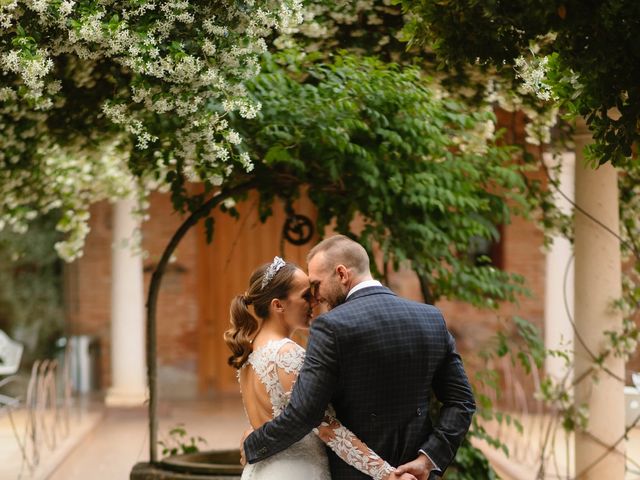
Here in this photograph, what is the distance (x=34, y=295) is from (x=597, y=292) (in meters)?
9.90

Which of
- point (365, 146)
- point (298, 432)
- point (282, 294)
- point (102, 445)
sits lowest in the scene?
point (102, 445)

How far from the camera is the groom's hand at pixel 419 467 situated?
3994mm

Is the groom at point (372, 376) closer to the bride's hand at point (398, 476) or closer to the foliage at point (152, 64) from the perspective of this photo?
the bride's hand at point (398, 476)

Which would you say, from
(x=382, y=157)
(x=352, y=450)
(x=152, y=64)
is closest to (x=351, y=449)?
(x=352, y=450)

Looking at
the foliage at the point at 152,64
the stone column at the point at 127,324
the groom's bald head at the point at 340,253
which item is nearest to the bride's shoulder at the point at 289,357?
the groom's bald head at the point at 340,253

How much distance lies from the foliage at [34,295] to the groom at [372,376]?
11292 millimetres

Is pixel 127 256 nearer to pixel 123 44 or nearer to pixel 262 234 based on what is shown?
pixel 262 234

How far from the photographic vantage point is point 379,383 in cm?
395

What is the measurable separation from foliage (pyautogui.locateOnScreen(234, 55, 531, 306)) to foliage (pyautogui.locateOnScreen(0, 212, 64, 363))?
9.08 metres

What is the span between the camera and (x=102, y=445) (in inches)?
456

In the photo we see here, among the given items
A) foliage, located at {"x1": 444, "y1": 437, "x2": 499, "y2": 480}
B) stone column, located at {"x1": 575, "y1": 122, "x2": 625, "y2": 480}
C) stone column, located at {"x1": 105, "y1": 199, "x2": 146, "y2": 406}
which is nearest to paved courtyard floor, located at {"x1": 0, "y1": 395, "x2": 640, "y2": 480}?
stone column, located at {"x1": 105, "y1": 199, "x2": 146, "y2": 406}

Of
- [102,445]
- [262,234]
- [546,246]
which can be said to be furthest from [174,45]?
[262,234]

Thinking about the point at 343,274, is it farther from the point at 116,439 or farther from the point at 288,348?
the point at 116,439

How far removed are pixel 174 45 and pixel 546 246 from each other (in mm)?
3887
